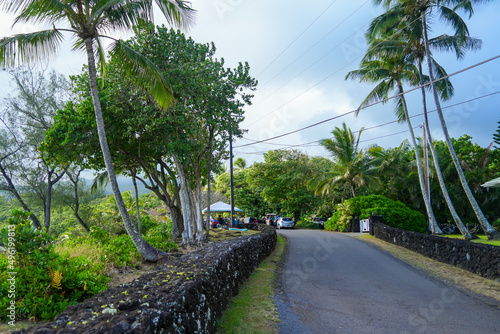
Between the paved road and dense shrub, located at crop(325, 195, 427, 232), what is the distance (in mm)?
14539

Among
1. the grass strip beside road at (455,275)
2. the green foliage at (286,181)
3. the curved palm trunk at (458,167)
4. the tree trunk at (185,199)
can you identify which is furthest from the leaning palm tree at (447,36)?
the green foliage at (286,181)

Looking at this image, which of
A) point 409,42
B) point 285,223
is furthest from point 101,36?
point 285,223

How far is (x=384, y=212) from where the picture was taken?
25.6m

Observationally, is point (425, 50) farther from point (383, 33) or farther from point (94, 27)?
point (94, 27)

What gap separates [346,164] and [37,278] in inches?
1116

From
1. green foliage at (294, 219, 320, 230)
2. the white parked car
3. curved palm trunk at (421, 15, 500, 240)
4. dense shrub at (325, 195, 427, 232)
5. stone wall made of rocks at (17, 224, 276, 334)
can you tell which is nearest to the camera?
stone wall made of rocks at (17, 224, 276, 334)

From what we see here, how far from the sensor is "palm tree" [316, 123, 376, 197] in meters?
31.2

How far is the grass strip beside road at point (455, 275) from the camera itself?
8.17m

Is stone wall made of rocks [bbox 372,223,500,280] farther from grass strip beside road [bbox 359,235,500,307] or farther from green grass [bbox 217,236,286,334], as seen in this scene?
green grass [bbox 217,236,286,334]

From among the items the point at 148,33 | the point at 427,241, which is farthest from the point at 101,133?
the point at 427,241

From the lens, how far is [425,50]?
2019cm

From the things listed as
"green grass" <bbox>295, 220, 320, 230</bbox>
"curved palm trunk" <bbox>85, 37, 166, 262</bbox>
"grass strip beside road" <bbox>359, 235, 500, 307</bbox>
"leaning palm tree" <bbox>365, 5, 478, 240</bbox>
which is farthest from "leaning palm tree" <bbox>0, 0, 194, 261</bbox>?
"green grass" <bbox>295, 220, 320, 230</bbox>

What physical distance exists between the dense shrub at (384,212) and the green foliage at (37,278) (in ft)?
75.0

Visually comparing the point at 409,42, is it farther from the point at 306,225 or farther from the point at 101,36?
the point at 306,225
